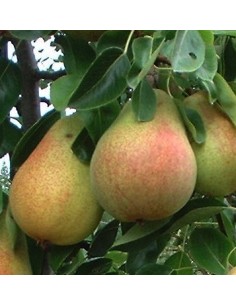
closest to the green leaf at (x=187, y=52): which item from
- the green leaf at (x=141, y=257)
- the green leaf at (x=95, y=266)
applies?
the green leaf at (x=141, y=257)

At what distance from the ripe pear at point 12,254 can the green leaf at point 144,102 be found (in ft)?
1.05

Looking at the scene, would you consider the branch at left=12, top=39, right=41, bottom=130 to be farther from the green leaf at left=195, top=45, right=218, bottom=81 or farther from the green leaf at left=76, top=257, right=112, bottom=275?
the green leaf at left=195, top=45, right=218, bottom=81

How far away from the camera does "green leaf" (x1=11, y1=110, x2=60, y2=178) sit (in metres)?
1.21

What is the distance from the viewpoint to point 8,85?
52.7 inches

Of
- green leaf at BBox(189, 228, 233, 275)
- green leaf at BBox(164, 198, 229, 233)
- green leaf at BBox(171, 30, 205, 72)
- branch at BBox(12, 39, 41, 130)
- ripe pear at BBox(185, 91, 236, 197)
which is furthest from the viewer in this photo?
branch at BBox(12, 39, 41, 130)

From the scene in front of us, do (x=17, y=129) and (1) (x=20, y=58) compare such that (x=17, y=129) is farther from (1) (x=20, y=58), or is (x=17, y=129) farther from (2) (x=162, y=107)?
(2) (x=162, y=107)

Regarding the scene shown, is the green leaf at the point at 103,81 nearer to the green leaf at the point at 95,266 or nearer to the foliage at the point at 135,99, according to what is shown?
the foliage at the point at 135,99

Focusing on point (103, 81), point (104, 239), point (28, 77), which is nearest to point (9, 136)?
point (28, 77)

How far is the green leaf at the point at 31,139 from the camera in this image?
3.99ft

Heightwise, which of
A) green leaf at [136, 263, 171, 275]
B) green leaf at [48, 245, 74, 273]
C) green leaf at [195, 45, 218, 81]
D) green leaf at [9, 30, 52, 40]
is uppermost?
green leaf at [9, 30, 52, 40]

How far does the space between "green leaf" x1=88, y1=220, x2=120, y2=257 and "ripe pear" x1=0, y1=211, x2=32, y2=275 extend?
167mm

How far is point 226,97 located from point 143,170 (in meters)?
Answer: 0.18

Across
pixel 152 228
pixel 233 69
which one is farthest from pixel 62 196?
pixel 233 69

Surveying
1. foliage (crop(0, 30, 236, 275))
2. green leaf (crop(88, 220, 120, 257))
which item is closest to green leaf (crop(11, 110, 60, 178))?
foliage (crop(0, 30, 236, 275))
